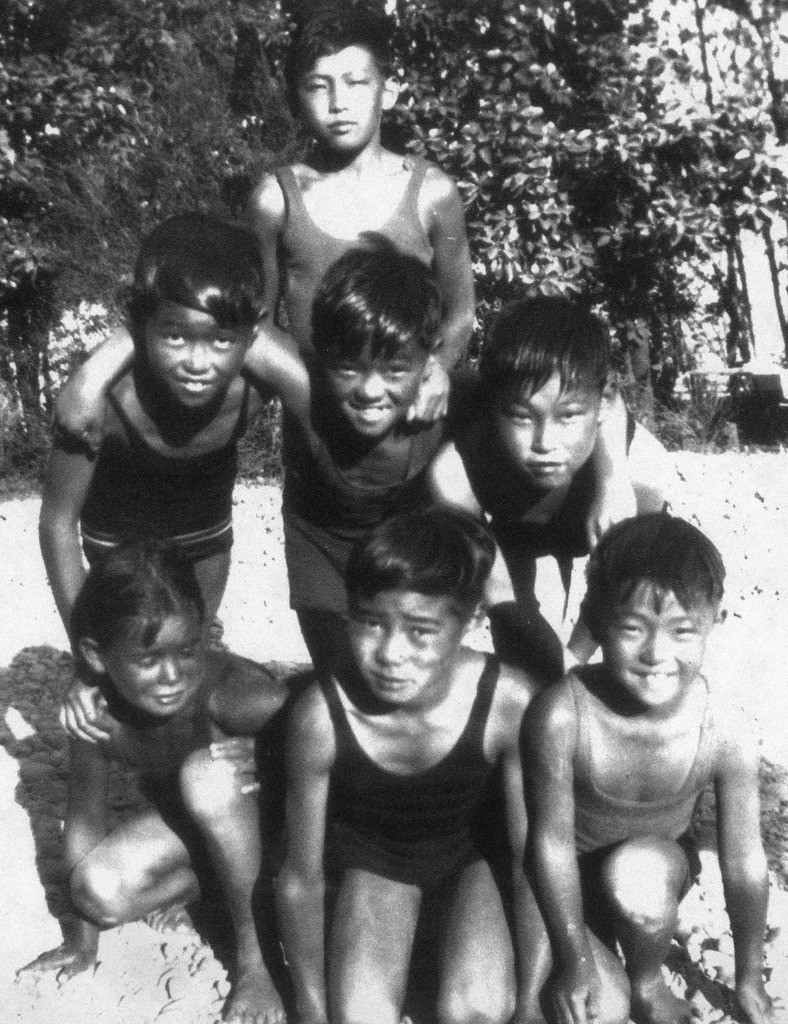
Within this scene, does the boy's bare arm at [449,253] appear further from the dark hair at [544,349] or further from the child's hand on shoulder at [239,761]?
the child's hand on shoulder at [239,761]

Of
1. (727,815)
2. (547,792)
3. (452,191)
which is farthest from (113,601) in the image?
(452,191)

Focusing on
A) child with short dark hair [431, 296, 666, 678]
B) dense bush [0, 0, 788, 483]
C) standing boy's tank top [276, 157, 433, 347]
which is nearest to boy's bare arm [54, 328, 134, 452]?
standing boy's tank top [276, 157, 433, 347]

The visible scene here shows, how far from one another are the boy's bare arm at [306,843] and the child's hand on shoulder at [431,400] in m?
0.80

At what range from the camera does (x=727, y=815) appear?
2.76m

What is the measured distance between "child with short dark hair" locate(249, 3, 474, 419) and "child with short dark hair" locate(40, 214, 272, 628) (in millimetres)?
412

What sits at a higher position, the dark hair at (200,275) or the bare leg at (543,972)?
the dark hair at (200,275)

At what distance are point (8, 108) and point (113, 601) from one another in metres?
7.28

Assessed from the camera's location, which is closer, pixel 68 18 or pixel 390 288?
pixel 390 288

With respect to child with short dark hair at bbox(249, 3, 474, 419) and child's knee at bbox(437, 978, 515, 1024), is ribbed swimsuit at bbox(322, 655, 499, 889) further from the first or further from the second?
child with short dark hair at bbox(249, 3, 474, 419)

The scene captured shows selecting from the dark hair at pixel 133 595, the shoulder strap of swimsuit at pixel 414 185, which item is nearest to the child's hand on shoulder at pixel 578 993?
the dark hair at pixel 133 595

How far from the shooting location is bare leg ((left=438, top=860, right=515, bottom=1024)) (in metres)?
2.84

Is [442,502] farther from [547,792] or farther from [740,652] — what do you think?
[740,652]

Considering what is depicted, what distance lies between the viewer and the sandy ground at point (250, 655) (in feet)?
10.1

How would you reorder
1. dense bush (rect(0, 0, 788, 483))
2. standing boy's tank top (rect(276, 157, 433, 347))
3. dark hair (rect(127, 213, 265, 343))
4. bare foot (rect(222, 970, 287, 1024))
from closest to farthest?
bare foot (rect(222, 970, 287, 1024)) < dark hair (rect(127, 213, 265, 343)) < standing boy's tank top (rect(276, 157, 433, 347)) < dense bush (rect(0, 0, 788, 483))
